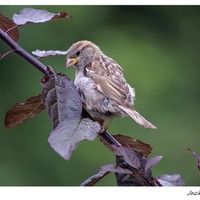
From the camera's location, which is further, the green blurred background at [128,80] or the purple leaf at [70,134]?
the green blurred background at [128,80]

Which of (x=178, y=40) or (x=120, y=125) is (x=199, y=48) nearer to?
(x=178, y=40)

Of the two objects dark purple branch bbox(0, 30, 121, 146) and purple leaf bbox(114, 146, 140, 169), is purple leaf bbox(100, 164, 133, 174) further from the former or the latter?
dark purple branch bbox(0, 30, 121, 146)

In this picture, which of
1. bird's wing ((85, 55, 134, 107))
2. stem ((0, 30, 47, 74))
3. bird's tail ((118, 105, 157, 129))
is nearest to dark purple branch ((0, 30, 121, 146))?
stem ((0, 30, 47, 74))

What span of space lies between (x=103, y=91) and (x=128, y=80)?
378 centimetres

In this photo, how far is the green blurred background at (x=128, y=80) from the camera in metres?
6.30

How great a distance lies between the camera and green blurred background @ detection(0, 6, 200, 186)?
248 inches

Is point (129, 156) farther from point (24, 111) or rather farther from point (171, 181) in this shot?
point (24, 111)

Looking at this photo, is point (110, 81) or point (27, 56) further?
point (110, 81)

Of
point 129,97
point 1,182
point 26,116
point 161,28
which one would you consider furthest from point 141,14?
point 26,116

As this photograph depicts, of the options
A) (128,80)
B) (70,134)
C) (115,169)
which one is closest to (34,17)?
(70,134)

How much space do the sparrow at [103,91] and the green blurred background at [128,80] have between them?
9.05ft

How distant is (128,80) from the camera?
663 cm

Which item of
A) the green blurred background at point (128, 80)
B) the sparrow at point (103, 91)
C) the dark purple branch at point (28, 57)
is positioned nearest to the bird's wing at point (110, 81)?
the sparrow at point (103, 91)

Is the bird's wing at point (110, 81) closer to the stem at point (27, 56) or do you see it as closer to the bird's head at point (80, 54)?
the bird's head at point (80, 54)
